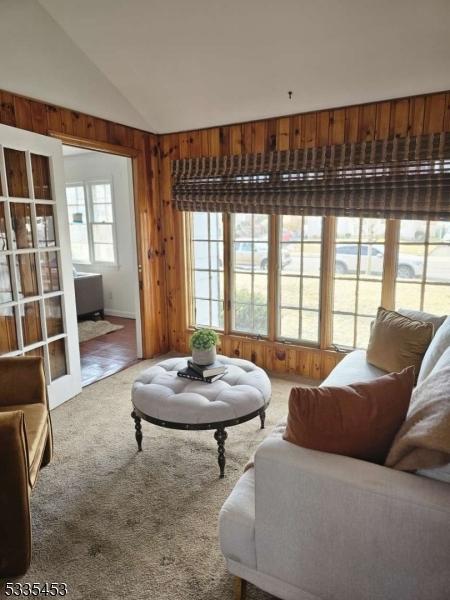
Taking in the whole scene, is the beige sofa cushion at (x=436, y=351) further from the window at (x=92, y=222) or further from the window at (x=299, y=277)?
the window at (x=92, y=222)

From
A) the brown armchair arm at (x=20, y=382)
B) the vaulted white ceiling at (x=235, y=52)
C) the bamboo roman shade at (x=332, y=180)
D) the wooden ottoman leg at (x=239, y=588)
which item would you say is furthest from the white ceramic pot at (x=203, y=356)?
the vaulted white ceiling at (x=235, y=52)

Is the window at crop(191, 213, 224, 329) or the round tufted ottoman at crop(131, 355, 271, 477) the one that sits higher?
the window at crop(191, 213, 224, 329)

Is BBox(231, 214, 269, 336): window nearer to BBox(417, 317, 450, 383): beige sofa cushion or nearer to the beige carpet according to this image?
→ BBox(417, 317, 450, 383): beige sofa cushion

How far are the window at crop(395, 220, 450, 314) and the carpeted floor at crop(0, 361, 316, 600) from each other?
4.58ft

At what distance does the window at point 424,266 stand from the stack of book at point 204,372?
164 cm

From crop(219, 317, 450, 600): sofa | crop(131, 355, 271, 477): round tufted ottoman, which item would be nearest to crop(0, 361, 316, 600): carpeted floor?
crop(131, 355, 271, 477): round tufted ottoman

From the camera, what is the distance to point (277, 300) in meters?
3.74

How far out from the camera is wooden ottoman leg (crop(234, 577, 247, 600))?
4.93 feet

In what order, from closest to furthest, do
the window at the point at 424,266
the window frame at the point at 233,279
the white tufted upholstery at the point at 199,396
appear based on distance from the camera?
the white tufted upholstery at the point at 199,396
the window at the point at 424,266
the window frame at the point at 233,279

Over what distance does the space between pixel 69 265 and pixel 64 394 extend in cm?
105

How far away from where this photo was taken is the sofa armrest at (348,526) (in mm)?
1129

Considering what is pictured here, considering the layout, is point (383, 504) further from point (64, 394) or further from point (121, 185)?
point (121, 185)

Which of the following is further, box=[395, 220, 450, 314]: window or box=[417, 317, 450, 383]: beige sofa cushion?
box=[395, 220, 450, 314]: window

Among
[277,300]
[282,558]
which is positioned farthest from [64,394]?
[282,558]
